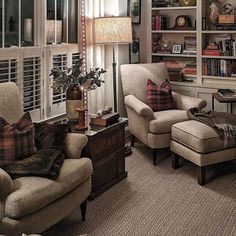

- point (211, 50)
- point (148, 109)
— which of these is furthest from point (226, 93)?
point (148, 109)

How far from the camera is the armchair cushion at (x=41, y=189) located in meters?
2.36

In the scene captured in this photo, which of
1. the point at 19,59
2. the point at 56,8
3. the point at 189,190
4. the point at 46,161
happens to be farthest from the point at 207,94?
the point at 46,161

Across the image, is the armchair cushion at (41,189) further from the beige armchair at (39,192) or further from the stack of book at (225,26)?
the stack of book at (225,26)

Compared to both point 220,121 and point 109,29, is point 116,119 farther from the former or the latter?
point 109,29

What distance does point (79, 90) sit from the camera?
3.68 metres

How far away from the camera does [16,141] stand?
2.76m

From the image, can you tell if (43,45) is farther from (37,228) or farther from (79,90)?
(37,228)

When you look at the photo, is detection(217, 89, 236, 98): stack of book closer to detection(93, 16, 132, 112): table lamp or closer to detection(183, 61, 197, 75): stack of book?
detection(183, 61, 197, 75): stack of book

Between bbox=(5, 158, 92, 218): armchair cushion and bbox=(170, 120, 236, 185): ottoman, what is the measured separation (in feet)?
4.08

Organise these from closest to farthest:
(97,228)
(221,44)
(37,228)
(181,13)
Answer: (37,228) → (97,228) → (221,44) → (181,13)

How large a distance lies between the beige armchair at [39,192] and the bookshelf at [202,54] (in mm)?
2533

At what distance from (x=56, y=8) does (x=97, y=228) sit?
2.25 meters

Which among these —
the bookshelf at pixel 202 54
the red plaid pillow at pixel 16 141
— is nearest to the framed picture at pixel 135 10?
the bookshelf at pixel 202 54

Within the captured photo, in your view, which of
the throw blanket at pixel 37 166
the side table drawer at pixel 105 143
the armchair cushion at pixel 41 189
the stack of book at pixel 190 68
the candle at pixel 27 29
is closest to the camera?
the armchair cushion at pixel 41 189
